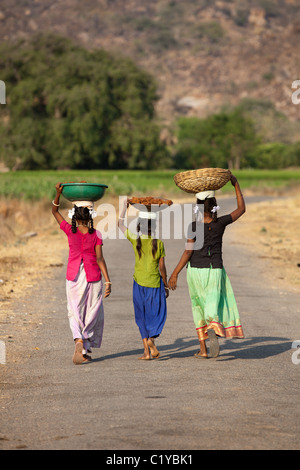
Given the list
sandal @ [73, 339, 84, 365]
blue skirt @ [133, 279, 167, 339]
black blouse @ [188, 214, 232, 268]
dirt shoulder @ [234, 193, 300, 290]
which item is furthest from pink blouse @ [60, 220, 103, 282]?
dirt shoulder @ [234, 193, 300, 290]

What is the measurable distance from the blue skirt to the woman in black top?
20cm

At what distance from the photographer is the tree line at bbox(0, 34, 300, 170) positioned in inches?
3612

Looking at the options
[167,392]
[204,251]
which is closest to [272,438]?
[167,392]

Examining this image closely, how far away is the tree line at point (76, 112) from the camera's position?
9175cm

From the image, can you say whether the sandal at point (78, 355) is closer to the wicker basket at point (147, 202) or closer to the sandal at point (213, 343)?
the sandal at point (213, 343)

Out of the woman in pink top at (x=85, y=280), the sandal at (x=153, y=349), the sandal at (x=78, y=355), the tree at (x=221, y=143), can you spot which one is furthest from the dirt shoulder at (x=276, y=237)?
the tree at (x=221, y=143)

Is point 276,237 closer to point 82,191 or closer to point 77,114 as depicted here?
point 82,191

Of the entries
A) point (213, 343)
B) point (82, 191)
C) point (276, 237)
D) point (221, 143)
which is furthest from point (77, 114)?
point (213, 343)

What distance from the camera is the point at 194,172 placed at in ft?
29.6

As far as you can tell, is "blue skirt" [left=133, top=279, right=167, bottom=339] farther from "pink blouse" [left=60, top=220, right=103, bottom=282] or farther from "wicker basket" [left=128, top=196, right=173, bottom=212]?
"wicker basket" [left=128, top=196, right=173, bottom=212]

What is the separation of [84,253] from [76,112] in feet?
271

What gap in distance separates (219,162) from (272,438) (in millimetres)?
130896

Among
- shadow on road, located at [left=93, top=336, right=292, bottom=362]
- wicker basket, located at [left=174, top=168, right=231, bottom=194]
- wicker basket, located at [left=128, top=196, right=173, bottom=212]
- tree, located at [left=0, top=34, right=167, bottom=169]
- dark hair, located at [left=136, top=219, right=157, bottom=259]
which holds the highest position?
wicker basket, located at [left=174, top=168, right=231, bottom=194]
